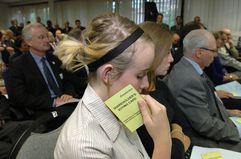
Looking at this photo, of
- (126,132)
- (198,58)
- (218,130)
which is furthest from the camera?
(198,58)

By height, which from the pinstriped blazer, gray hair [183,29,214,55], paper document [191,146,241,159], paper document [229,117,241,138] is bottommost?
paper document [229,117,241,138]

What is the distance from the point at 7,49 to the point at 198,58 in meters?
4.48

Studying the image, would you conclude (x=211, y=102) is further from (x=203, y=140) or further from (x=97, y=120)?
(x=97, y=120)

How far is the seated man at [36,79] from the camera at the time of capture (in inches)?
88.0

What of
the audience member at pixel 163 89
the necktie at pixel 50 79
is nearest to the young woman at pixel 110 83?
the audience member at pixel 163 89

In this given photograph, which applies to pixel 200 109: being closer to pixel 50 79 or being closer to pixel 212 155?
pixel 212 155

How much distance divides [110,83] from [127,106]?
0.12m

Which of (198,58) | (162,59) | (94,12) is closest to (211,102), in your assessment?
(198,58)

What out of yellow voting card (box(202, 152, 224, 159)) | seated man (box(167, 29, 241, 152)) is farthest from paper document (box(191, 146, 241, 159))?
seated man (box(167, 29, 241, 152))

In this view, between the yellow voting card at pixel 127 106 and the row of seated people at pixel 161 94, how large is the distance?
23 cm

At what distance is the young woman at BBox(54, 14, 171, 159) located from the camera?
0.75m

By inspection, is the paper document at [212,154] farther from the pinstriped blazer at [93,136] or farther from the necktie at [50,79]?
the necktie at [50,79]

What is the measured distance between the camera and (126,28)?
822 millimetres

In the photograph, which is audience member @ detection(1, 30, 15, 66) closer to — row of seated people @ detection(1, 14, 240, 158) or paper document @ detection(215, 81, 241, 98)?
row of seated people @ detection(1, 14, 240, 158)
